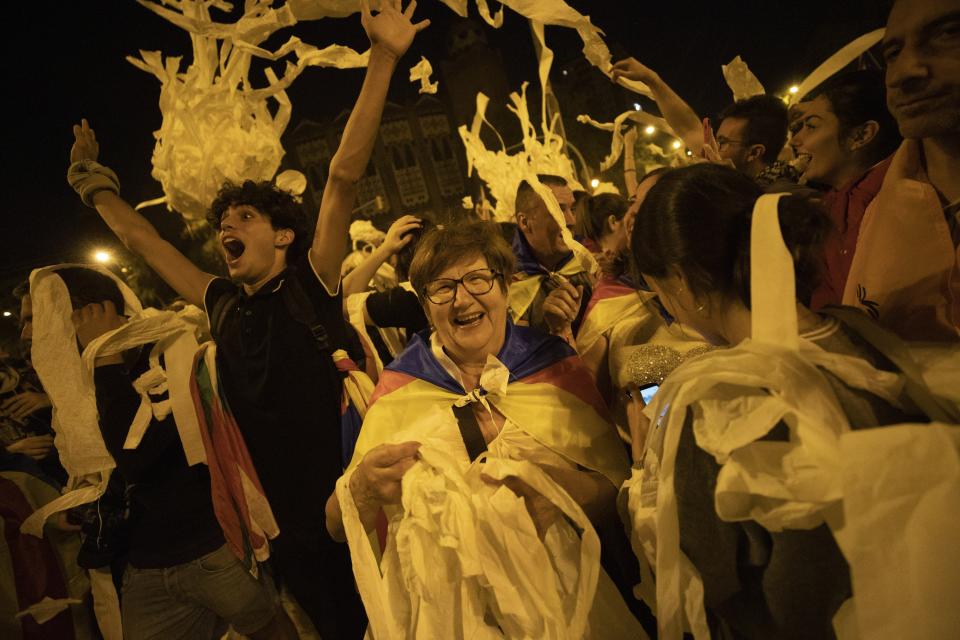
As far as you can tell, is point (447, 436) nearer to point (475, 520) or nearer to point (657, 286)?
point (475, 520)

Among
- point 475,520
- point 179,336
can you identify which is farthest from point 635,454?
point 179,336

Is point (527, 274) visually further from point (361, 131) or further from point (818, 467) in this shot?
point (818, 467)

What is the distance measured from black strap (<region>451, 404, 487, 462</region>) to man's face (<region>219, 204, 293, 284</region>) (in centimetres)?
137

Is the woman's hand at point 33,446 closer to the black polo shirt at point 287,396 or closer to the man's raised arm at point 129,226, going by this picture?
the man's raised arm at point 129,226

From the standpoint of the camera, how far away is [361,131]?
219 centimetres

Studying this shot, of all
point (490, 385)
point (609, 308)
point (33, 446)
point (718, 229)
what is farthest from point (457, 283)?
point (33, 446)

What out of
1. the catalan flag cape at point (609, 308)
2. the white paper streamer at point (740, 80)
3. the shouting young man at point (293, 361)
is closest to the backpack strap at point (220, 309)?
the shouting young man at point (293, 361)

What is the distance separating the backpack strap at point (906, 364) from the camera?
88 centimetres

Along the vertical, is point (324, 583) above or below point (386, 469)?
below

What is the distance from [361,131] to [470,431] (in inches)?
59.9

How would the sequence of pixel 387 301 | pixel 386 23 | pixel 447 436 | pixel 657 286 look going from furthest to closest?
pixel 387 301
pixel 386 23
pixel 447 436
pixel 657 286

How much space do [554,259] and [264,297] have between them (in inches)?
75.6

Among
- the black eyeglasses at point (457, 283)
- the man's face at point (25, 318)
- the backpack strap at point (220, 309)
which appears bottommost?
the black eyeglasses at point (457, 283)

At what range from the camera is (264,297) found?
2404mm
